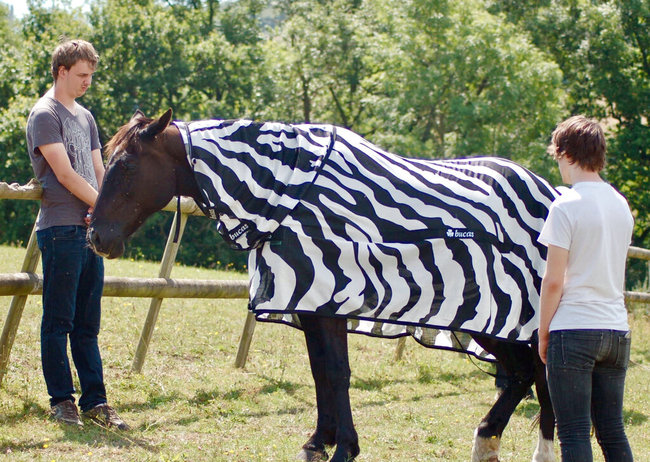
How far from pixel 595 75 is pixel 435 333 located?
2369 cm

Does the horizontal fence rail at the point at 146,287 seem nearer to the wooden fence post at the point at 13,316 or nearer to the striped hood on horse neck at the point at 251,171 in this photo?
the wooden fence post at the point at 13,316

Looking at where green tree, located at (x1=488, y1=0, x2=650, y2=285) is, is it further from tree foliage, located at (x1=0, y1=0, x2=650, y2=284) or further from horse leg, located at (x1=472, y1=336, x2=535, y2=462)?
horse leg, located at (x1=472, y1=336, x2=535, y2=462)

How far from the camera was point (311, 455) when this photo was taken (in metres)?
4.06

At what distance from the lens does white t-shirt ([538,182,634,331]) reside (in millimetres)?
2941

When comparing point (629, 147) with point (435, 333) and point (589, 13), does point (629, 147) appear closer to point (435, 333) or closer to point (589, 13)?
point (589, 13)

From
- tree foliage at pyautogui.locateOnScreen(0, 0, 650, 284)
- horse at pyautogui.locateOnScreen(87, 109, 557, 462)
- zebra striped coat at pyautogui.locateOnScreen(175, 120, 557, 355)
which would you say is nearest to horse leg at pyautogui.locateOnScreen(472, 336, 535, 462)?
horse at pyautogui.locateOnScreen(87, 109, 557, 462)

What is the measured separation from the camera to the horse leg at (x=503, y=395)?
4242 mm

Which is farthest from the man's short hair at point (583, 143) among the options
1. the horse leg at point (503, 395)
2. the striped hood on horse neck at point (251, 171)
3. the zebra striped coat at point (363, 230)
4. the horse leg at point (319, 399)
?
the horse leg at point (319, 399)

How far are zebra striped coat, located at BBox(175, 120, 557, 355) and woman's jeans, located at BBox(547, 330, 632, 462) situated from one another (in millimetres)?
939

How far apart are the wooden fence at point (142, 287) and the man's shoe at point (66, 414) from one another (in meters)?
0.63

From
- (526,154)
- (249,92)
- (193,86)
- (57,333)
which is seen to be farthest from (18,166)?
(57,333)

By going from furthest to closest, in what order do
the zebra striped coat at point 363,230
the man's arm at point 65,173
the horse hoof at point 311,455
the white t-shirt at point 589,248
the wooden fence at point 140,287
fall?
the wooden fence at point 140,287 < the man's arm at point 65,173 < the horse hoof at point 311,455 < the zebra striped coat at point 363,230 < the white t-shirt at point 589,248

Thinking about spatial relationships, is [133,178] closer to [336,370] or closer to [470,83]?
[336,370]

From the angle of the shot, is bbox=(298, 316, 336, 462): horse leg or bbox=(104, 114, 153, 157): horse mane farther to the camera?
bbox=(298, 316, 336, 462): horse leg
